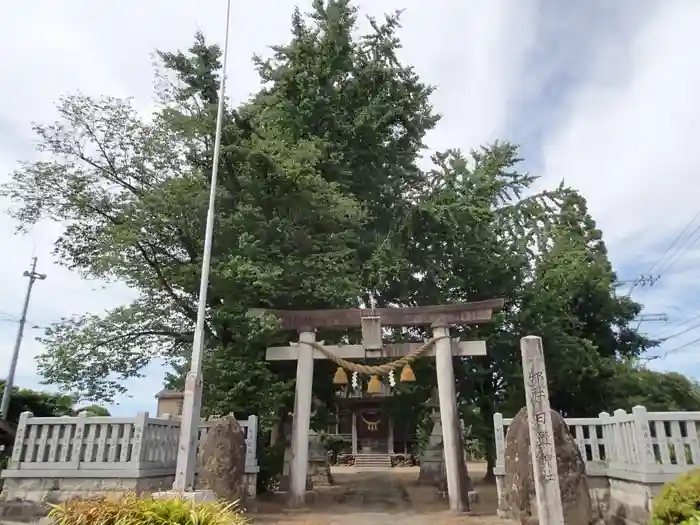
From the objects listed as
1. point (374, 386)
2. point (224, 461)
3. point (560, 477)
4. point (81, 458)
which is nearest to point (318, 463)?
point (374, 386)

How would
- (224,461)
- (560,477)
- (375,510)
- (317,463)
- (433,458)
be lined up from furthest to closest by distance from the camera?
(317,463), (433,458), (375,510), (224,461), (560,477)

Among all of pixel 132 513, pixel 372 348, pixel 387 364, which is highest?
pixel 372 348

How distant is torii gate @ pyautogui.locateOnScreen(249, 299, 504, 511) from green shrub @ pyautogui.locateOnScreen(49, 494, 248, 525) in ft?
22.0

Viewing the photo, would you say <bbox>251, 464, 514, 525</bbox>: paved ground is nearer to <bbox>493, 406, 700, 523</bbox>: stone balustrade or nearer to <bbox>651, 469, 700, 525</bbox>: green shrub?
<bbox>493, 406, 700, 523</bbox>: stone balustrade

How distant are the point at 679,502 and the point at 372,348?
7.44m

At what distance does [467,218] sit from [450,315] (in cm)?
547

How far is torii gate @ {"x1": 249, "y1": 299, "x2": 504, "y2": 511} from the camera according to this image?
12.0 metres

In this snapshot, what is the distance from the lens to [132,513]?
5230 millimetres

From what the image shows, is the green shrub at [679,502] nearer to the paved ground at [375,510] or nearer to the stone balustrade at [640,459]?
the stone balustrade at [640,459]

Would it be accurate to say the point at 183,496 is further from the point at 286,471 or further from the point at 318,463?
the point at 318,463

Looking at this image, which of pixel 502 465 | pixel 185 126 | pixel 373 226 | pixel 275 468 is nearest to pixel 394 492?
pixel 275 468

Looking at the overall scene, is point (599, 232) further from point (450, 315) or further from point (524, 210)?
point (450, 315)

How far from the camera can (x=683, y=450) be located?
8.33 meters

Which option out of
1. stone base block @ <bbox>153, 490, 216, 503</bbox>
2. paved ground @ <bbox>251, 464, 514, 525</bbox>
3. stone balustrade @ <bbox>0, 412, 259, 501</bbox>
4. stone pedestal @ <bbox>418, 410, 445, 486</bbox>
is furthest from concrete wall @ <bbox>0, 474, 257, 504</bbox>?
stone pedestal @ <bbox>418, 410, 445, 486</bbox>
